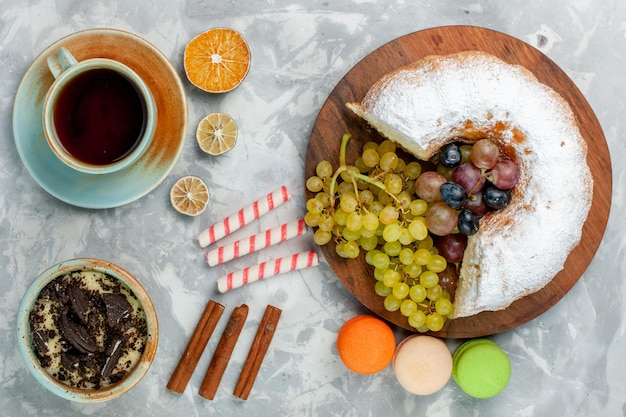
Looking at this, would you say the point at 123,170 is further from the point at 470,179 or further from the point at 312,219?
the point at 470,179

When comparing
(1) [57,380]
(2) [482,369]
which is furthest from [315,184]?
(1) [57,380]

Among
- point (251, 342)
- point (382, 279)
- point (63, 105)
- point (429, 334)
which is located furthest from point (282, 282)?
point (63, 105)

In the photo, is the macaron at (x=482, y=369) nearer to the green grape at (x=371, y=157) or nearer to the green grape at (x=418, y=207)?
the green grape at (x=418, y=207)

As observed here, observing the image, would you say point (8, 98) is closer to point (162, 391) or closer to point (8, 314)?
point (8, 314)

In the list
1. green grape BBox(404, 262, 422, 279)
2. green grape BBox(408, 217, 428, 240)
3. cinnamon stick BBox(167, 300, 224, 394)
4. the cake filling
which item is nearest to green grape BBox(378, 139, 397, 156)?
green grape BBox(408, 217, 428, 240)

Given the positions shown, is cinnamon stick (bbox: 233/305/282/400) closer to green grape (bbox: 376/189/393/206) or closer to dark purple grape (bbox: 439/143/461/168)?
green grape (bbox: 376/189/393/206)

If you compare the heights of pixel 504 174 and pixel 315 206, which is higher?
pixel 504 174

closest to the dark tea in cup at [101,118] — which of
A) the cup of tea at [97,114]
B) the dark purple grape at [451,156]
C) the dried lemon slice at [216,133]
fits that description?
the cup of tea at [97,114]
